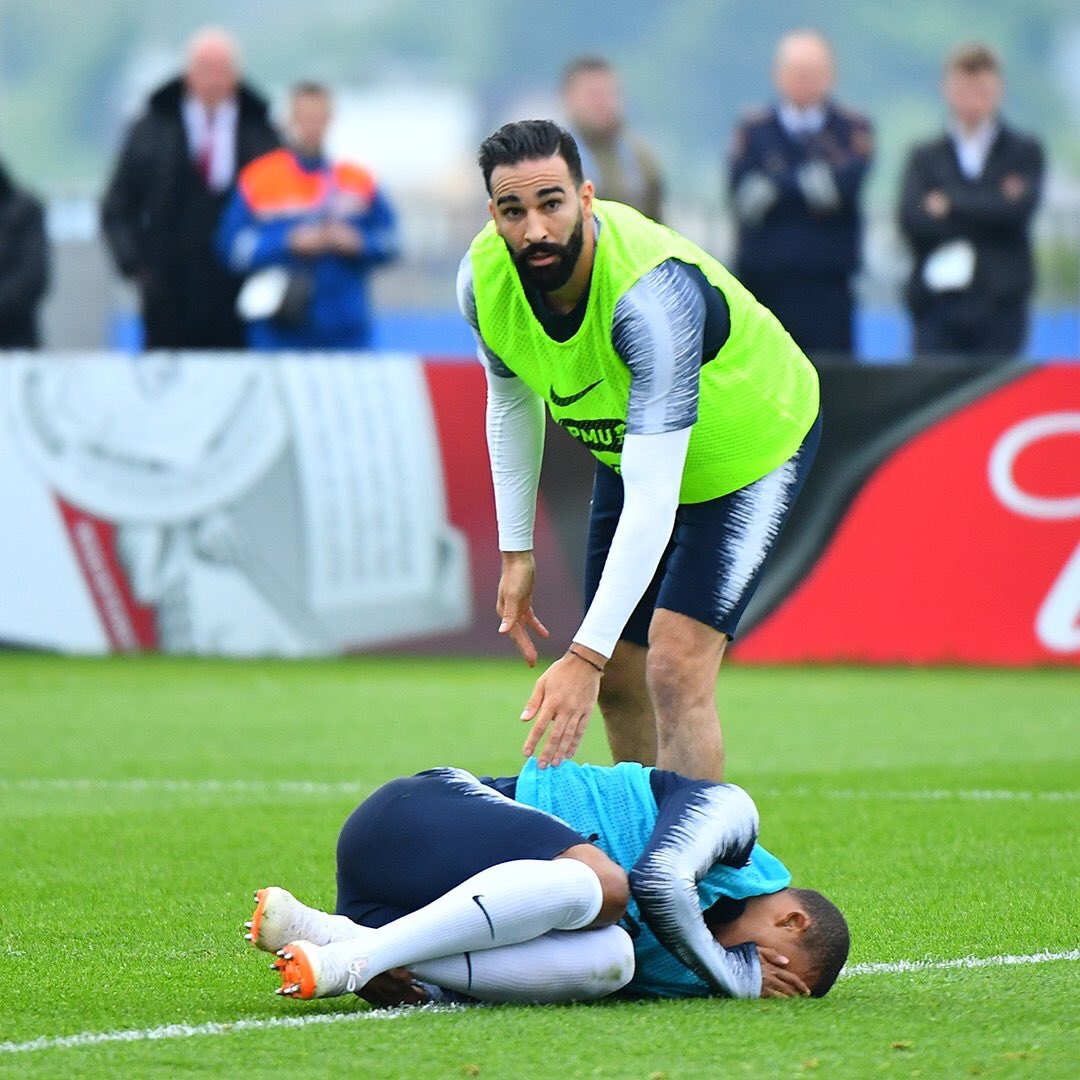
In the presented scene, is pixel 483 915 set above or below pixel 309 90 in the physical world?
below

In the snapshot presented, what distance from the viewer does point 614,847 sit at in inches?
216

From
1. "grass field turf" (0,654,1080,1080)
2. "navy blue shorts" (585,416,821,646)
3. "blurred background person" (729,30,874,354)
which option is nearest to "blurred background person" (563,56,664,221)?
"blurred background person" (729,30,874,354)

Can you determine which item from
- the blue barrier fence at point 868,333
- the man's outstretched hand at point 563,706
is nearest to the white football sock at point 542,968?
the man's outstretched hand at point 563,706

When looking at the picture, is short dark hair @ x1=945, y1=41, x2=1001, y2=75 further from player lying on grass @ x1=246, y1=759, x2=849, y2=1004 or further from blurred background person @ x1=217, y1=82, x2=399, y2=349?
player lying on grass @ x1=246, y1=759, x2=849, y2=1004

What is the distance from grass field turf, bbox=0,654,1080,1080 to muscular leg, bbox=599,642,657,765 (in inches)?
27.0

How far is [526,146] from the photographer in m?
5.79

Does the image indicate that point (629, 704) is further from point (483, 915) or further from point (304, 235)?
point (304, 235)

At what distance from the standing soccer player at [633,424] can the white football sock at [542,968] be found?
45 cm

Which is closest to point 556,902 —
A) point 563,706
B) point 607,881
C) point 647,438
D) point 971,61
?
point 607,881

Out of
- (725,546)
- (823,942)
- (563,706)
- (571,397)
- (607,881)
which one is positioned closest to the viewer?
(607,881)

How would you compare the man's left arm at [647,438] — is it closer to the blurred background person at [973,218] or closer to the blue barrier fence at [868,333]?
the blurred background person at [973,218]

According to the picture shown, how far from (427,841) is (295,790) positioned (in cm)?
354

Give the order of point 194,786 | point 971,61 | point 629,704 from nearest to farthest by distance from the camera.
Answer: point 629,704 < point 194,786 < point 971,61

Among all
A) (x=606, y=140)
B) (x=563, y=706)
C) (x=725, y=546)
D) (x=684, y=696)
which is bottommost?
(x=684, y=696)
